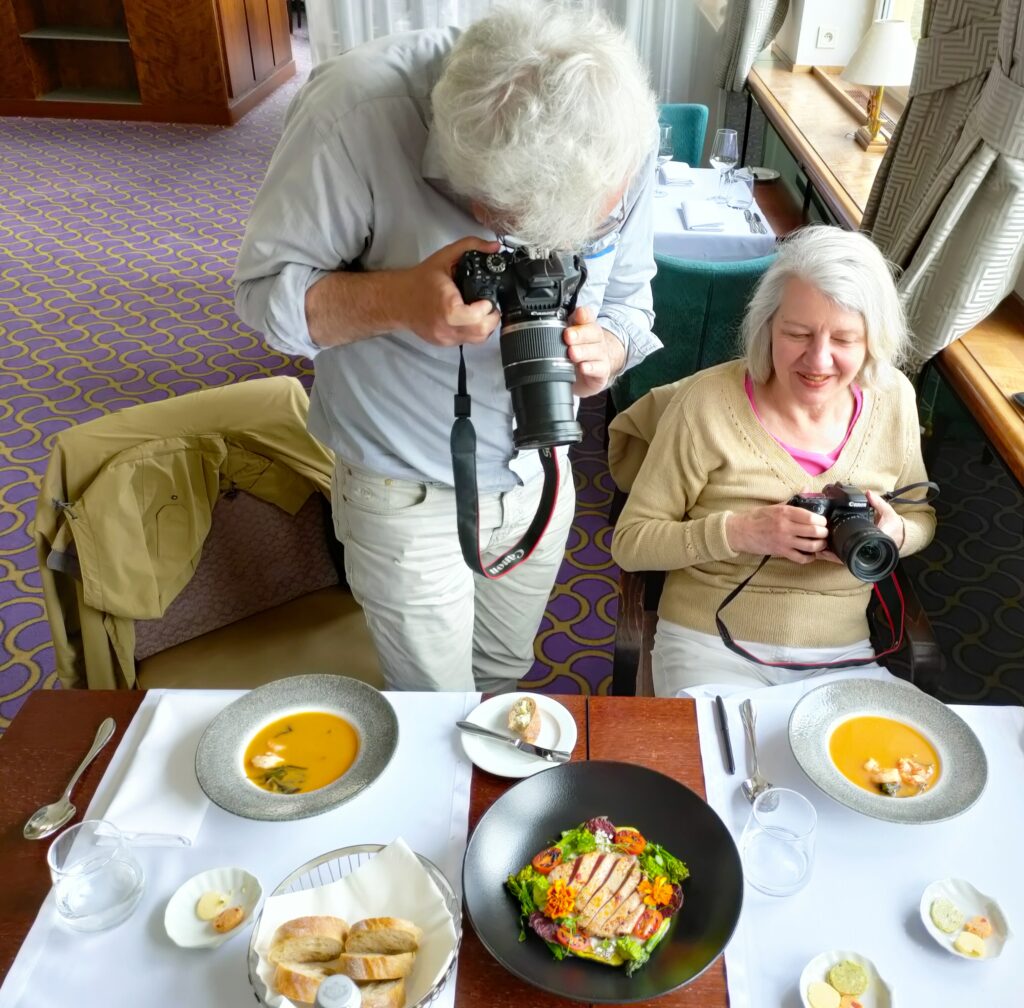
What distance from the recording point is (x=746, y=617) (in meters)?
1.58

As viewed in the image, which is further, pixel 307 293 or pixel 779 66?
pixel 779 66

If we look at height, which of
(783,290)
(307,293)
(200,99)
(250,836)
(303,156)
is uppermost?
(303,156)

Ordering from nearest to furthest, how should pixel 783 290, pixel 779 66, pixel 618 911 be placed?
pixel 618 911
pixel 783 290
pixel 779 66

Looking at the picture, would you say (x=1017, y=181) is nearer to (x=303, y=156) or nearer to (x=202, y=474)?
(x=303, y=156)

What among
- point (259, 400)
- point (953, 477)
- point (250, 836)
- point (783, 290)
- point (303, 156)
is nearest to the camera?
point (250, 836)

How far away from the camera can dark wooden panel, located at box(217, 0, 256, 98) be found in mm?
5844

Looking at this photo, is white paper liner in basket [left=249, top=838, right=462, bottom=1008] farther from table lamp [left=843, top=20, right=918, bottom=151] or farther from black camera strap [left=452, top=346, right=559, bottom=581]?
table lamp [left=843, top=20, right=918, bottom=151]

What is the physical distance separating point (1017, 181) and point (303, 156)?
49.1 inches

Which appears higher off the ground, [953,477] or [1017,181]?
[1017,181]

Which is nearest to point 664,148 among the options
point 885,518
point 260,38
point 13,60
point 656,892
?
point 885,518

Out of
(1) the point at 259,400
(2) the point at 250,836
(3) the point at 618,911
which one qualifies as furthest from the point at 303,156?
(3) the point at 618,911

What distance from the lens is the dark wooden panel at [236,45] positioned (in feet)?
19.2

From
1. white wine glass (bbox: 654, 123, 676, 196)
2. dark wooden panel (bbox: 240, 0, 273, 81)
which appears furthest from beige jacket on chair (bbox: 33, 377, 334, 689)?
dark wooden panel (bbox: 240, 0, 273, 81)

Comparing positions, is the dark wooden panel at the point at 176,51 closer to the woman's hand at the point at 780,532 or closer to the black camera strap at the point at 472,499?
the black camera strap at the point at 472,499
